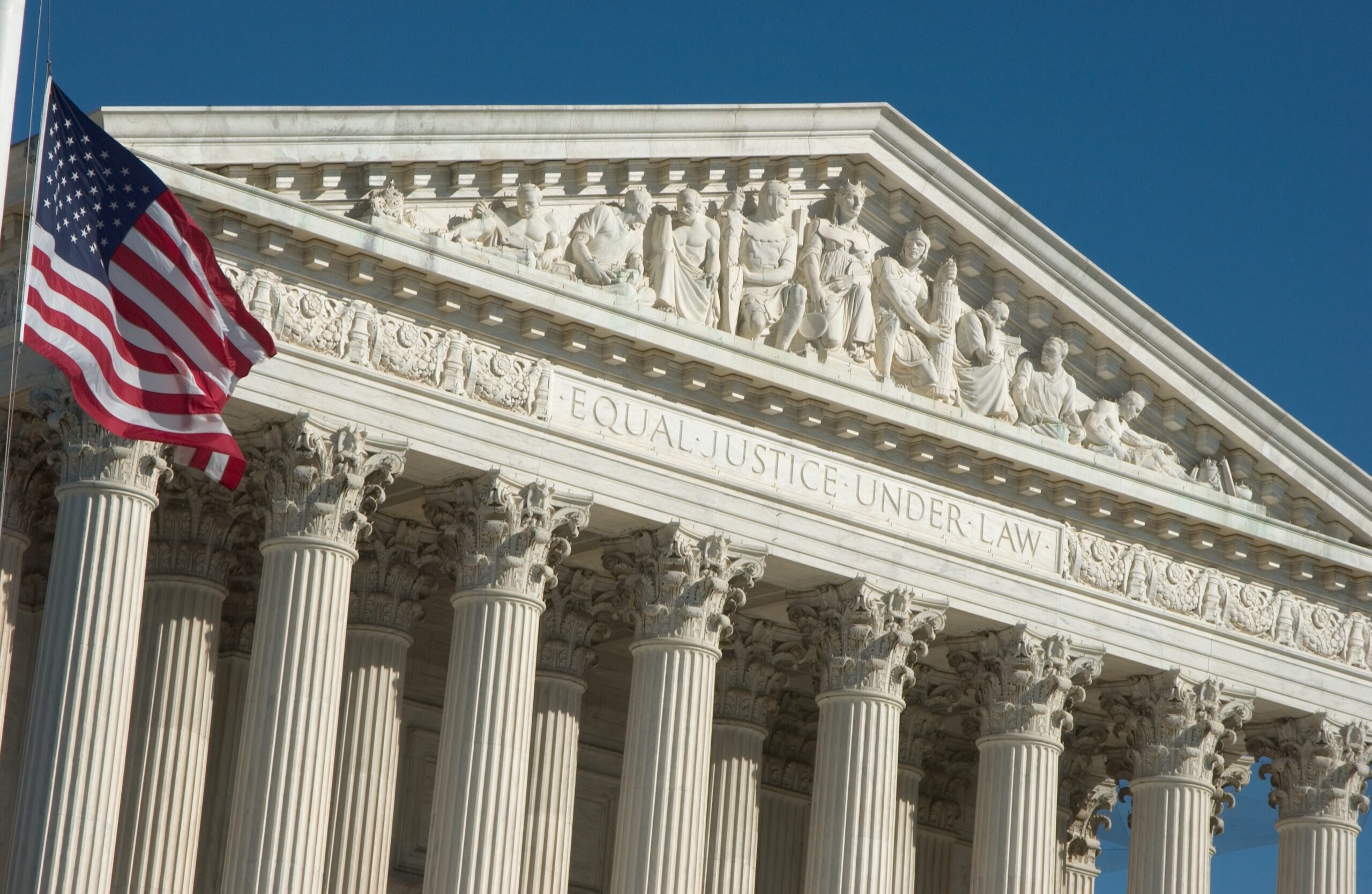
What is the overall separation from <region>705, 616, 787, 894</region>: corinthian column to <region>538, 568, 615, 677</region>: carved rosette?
2.73 metres

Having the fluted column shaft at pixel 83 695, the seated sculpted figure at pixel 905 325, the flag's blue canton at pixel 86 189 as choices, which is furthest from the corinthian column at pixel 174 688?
the seated sculpted figure at pixel 905 325

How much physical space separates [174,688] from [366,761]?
11.1 ft

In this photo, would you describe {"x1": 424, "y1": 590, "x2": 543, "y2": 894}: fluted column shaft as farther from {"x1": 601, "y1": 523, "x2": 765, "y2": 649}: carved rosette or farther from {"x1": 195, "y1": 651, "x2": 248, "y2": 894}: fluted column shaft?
{"x1": 195, "y1": 651, "x2": 248, "y2": 894}: fluted column shaft

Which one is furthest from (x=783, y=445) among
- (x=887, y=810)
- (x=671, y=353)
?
(x=887, y=810)

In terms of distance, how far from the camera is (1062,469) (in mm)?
46156

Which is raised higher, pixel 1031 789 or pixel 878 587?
pixel 878 587

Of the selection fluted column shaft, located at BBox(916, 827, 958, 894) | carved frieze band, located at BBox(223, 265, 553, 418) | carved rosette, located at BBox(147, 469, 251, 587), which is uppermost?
carved frieze band, located at BBox(223, 265, 553, 418)

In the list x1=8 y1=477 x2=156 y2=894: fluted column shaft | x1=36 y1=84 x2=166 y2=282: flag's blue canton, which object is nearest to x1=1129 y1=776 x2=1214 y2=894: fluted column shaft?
x1=8 y1=477 x2=156 y2=894: fluted column shaft

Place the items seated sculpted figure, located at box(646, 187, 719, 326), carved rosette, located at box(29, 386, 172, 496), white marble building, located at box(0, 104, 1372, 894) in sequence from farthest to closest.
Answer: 1. seated sculpted figure, located at box(646, 187, 719, 326)
2. white marble building, located at box(0, 104, 1372, 894)
3. carved rosette, located at box(29, 386, 172, 496)

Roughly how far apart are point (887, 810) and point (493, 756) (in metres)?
7.60

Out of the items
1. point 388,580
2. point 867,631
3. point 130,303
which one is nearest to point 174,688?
point 388,580

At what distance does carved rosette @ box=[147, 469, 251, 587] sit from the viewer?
138ft

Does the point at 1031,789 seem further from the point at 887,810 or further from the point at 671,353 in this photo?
the point at 671,353

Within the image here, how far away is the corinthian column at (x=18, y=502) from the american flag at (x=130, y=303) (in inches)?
174
